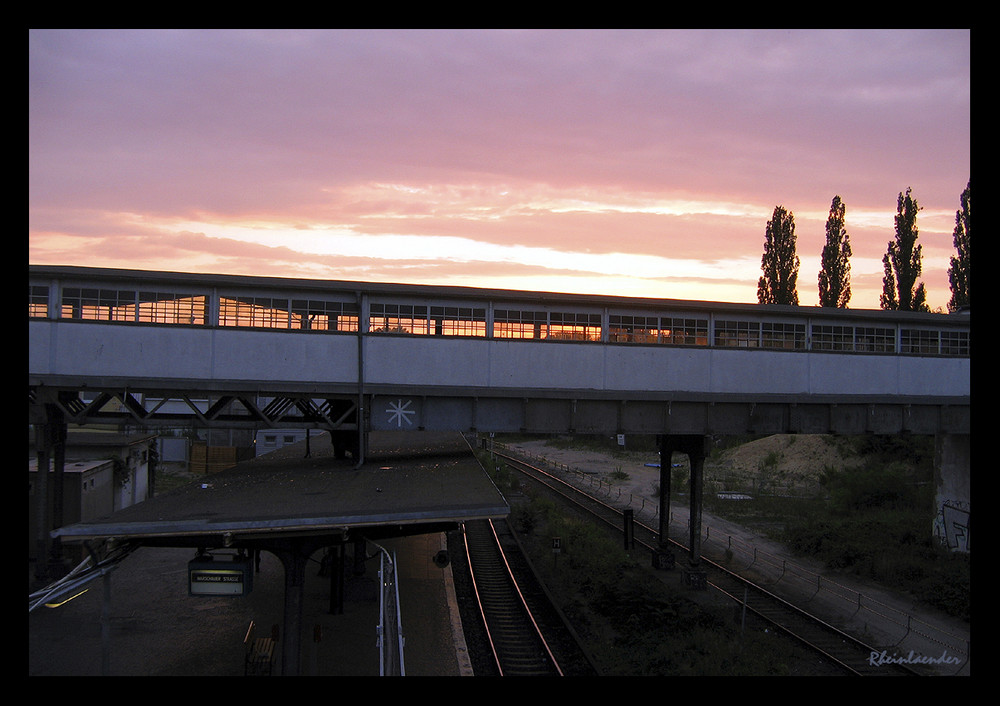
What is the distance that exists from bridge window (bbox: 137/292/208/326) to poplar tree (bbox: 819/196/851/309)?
46.2 metres

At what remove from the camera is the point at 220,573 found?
12.4 m

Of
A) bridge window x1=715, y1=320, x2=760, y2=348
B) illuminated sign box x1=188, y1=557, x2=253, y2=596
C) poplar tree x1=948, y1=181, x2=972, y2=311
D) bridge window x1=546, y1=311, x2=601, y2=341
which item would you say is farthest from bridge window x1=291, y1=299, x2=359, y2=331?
poplar tree x1=948, y1=181, x2=972, y2=311

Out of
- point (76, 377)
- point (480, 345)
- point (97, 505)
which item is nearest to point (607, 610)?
point (480, 345)

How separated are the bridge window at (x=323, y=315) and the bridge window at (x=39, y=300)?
21.3ft

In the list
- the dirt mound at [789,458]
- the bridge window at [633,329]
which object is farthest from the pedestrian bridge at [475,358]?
the dirt mound at [789,458]

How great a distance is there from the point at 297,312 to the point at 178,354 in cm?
339

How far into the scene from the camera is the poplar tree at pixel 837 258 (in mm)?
50844

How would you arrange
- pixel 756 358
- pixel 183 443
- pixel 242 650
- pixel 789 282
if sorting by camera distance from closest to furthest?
pixel 242 650
pixel 756 358
pixel 183 443
pixel 789 282

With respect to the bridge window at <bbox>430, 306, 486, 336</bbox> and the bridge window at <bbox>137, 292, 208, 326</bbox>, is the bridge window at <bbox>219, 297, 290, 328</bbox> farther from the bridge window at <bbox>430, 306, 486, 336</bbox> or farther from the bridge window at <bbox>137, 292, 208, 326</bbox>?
the bridge window at <bbox>430, 306, 486, 336</bbox>

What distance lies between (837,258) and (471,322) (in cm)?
4092

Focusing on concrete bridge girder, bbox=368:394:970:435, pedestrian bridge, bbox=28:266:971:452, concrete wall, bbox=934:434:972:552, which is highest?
pedestrian bridge, bbox=28:266:971:452

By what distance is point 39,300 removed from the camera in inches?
724

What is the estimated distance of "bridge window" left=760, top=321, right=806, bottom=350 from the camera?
72.9ft

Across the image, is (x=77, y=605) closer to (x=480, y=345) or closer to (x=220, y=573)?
(x=220, y=573)
